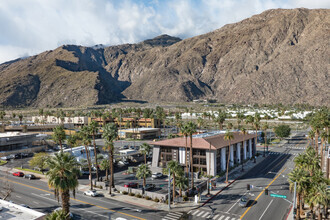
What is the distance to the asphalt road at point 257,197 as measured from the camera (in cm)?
4171

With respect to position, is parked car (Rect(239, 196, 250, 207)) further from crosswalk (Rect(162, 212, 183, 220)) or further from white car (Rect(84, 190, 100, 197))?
white car (Rect(84, 190, 100, 197))

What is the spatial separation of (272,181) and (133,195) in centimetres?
3094

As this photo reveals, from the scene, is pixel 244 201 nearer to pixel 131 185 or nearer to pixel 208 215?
pixel 208 215

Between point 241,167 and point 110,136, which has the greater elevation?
point 110,136

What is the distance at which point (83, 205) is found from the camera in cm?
4559

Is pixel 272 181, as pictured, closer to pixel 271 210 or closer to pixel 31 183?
pixel 271 210

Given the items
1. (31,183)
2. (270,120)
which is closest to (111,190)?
(31,183)

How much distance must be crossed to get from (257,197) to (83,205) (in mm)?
31247

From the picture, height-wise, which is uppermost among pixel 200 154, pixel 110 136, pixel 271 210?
pixel 110 136

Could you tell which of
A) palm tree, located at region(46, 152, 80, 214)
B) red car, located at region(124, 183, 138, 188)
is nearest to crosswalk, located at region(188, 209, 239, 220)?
red car, located at region(124, 183, 138, 188)

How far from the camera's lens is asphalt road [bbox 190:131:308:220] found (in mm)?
41713

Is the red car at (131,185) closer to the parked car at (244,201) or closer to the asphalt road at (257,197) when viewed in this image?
the asphalt road at (257,197)

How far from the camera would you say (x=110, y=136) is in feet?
176

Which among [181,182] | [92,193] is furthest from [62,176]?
[181,182]
